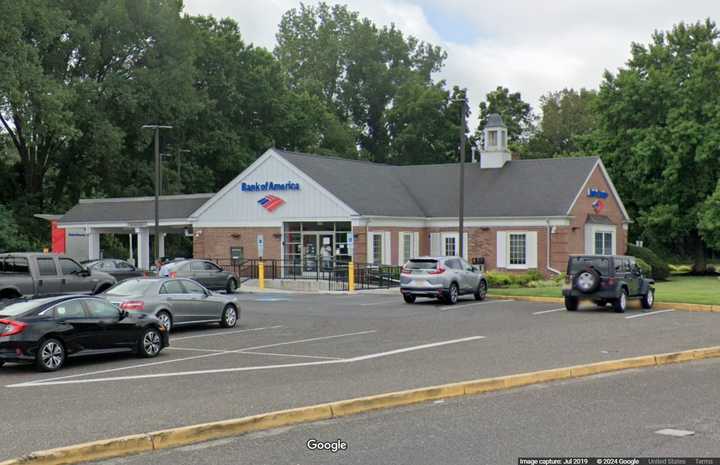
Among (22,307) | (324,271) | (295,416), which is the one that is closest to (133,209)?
(324,271)

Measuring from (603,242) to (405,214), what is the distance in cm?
1096

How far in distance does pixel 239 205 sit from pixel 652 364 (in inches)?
1346

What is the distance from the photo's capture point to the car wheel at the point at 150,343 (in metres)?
17.4

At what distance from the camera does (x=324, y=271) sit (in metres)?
44.2

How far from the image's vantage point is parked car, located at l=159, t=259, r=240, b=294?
33969 mm

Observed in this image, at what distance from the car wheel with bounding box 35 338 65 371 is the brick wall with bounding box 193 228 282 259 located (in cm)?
3024

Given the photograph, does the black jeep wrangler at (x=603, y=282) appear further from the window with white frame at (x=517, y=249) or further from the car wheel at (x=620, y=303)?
the window with white frame at (x=517, y=249)

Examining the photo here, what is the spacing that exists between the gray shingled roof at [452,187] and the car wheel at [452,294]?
1343 cm

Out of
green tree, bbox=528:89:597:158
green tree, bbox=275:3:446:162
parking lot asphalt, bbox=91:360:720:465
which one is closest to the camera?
parking lot asphalt, bbox=91:360:720:465

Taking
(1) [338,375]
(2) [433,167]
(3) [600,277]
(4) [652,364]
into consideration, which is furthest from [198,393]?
(2) [433,167]

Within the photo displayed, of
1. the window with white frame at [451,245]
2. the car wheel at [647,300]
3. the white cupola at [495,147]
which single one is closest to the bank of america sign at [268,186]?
the window with white frame at [451,245]

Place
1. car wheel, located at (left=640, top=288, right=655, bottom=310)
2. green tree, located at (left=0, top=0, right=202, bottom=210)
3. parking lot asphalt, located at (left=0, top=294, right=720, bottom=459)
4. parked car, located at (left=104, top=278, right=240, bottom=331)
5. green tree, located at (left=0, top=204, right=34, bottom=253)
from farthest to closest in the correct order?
green tree, located at (left=0, top=0, right=202, bottom=210)
green tree, located at (left=0, top=204, right=34, bottom=253)
car wheel, located at (left=640, top=288, right=655, bottom=310)
parked car, located at (left=104, top=278, right=240, bottom=331)
parking lot asphalt, located at (left=0, top=294, right=720, bottom=459)

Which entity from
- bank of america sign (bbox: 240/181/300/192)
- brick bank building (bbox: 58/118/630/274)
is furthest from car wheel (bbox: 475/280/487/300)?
bank of america sign (bbox: 240/181/300/192)

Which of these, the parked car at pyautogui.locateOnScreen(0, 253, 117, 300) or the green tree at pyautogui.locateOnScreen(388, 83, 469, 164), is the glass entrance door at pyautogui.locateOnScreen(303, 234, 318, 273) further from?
the green tree at pyautogui.locateOnScreen(388, 83, 469, 164)
